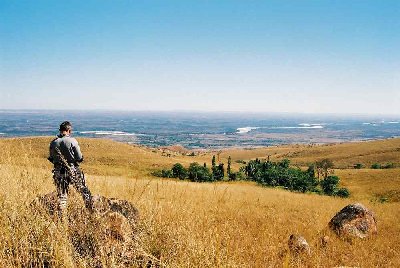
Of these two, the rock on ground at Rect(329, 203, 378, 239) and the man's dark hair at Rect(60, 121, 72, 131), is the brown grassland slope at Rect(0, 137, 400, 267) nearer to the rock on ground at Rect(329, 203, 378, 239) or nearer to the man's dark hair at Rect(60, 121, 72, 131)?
the rock on ground at Rect(329, 203, 378, 239)

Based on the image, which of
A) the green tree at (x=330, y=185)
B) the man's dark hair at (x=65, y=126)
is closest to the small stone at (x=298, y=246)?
the man's dark hair at (x=65, y=126)

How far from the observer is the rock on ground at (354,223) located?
11.9m

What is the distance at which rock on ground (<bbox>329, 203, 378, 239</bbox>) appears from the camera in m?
11.9

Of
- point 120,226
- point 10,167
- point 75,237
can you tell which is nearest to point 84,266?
point 75,237

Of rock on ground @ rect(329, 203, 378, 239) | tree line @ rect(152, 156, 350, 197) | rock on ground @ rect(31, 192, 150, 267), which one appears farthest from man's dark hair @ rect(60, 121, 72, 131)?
tree line @ rect(152, 156, 350, 197)

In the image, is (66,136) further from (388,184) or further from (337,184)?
(337,184)

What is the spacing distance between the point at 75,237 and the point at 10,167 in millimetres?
2706

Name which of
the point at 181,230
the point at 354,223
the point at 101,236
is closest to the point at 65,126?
the point at 101,236

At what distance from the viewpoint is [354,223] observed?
1243 cm

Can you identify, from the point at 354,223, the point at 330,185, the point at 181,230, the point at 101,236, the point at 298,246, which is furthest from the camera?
the point at 330,185

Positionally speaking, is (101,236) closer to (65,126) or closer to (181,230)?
(181,230)

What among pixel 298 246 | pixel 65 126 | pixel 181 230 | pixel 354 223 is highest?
pixel 65 126

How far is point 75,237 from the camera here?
5.17 metres

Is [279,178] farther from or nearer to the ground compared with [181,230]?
nearer to the ground
